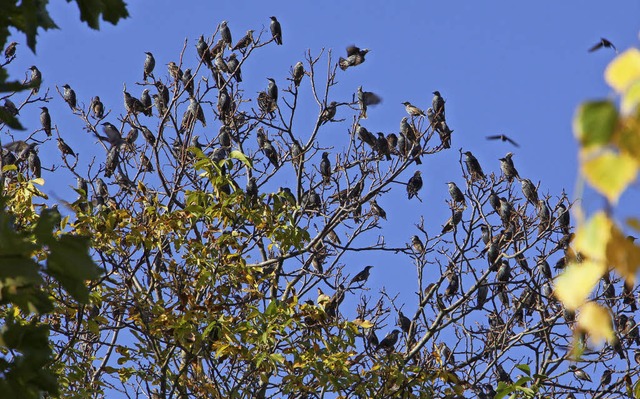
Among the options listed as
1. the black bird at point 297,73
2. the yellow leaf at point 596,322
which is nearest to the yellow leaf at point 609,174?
the yellow leaf at point 596,322

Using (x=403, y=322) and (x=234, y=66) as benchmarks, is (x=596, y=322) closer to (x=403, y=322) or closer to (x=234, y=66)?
(x=403, y=322)

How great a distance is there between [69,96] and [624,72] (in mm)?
10595

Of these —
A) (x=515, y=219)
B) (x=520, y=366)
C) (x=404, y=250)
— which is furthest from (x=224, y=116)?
(x=520, y=366)

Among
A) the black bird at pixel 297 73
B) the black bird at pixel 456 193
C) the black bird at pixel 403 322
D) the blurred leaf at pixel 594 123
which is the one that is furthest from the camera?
the black bird at pixel 456 193

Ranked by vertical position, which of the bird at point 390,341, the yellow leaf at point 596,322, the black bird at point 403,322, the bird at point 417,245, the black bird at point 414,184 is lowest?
the yellow leaf at point 596,322

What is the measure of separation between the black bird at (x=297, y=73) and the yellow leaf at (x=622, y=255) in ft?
31.9

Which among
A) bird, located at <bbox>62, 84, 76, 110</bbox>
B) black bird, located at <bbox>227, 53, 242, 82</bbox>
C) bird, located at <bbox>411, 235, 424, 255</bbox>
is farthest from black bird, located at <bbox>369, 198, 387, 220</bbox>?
bird, located at <bbox>62, 84, 76, 110</bbox>

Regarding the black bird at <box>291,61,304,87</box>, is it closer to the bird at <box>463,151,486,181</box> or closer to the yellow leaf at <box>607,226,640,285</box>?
the bird at <box>463,151,486,181</box>

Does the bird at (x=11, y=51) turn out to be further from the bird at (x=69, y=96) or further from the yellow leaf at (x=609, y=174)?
the yellow leaf at (x=609, y=174)

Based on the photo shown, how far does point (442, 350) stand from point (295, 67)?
351 cm

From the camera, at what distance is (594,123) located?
0.87 m

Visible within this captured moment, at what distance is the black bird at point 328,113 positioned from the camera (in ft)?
33.8

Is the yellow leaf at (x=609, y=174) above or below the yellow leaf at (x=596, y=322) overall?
above

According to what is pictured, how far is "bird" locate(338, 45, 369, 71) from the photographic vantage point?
43.2 feet
